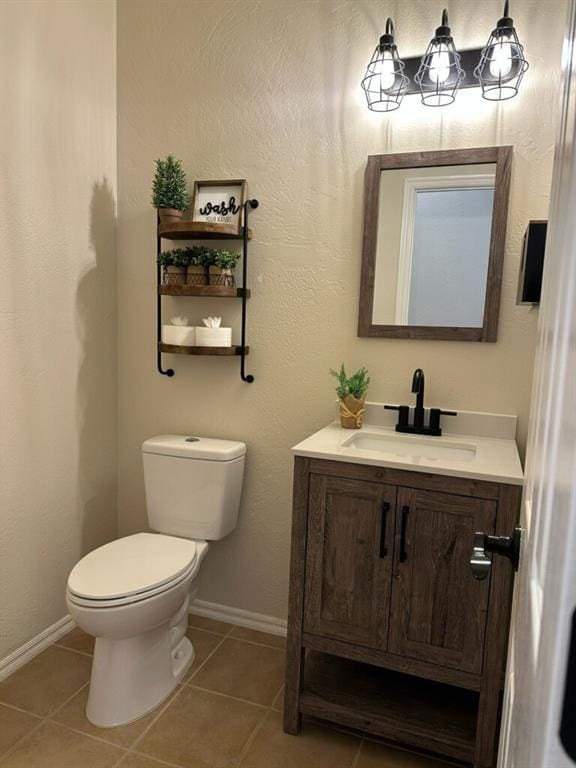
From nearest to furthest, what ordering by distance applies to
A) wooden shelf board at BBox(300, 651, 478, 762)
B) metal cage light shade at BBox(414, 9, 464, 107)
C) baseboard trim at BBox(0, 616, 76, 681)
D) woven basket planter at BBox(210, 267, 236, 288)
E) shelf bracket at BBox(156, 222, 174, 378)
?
wooden shelf board at BBox(300, 651, 478, 762) → metal cage light shade at BBox(414, 9, 464, 107) → baseboard trim at BBox(0, 616, 76, 681) → woven basket planter at BBox(210, 267, 236, 288) → shelf bracket at BBox(156, 222, 174, 378)

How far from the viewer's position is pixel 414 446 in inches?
76.4

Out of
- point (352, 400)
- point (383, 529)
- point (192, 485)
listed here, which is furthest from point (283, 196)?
point (383, 529)

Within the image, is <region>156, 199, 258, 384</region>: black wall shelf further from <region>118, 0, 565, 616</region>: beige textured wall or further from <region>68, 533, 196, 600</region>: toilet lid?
<region>68, 533, 196, 600</region>: toilet lid

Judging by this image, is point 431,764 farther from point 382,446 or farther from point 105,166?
point 105,166

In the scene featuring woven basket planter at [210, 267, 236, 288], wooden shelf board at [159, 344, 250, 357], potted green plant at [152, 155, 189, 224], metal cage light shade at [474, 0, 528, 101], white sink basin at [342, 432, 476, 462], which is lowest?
white sink basin at [342, 432, 476, 462]

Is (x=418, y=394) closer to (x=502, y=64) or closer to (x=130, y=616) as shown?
(x=502, y=64)

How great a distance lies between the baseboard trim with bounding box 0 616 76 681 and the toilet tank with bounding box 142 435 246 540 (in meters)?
0.59

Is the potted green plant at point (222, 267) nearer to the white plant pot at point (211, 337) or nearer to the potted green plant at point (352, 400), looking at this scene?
the white plant pot at point (211, 337)

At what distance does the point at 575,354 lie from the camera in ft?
1.07

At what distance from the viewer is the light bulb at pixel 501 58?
5.69ft

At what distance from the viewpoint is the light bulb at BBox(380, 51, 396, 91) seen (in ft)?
6.15

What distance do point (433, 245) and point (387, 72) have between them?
0.62 meters

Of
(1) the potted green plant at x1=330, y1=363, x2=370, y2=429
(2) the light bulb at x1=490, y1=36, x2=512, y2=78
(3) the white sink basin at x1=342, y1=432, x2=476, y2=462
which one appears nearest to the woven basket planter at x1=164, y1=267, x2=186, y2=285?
(1) the potted green plant at x1=330, y1=363, x2=370, y2=429

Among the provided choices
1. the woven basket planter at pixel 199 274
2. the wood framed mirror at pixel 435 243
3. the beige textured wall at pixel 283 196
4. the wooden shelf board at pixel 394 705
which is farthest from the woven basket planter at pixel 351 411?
the wooden shelf board at pixel 394 705
